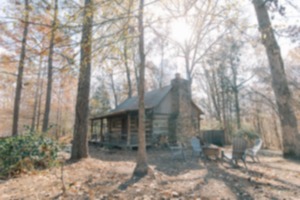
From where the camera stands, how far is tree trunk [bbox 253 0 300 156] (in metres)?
8.05

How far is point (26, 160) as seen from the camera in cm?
608

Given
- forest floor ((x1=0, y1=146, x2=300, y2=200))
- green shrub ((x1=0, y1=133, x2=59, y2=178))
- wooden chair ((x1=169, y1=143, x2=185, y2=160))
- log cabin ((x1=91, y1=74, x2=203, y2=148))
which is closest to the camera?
forest floor ((x1=0, y1=146, x2=300, y2=200))

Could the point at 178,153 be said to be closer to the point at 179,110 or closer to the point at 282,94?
the point at 282,94

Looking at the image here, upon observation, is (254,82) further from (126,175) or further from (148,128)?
(126,175)

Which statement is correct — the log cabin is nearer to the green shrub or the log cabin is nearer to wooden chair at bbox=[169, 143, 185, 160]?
wooden chair at bbox=[169, 143, 185, 160]

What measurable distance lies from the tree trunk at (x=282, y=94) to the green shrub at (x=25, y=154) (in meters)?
8.86

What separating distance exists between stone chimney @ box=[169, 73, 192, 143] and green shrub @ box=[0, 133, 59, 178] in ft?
32.9

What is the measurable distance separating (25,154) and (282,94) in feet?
32.5

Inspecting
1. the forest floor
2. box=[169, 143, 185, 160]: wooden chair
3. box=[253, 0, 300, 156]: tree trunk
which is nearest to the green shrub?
the forest floor

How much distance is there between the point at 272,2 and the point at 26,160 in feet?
29.5

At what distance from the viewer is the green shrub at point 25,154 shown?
19.0 ft

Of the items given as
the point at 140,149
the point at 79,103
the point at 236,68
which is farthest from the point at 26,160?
the point at 236,68

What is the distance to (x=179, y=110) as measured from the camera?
51.4 ft

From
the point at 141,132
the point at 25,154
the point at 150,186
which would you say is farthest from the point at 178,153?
the point at 25,154
